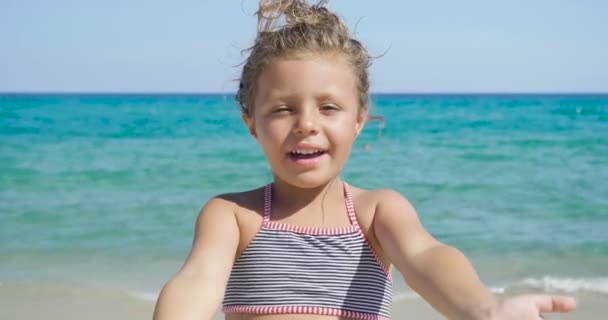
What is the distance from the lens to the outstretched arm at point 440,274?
6.10 ft

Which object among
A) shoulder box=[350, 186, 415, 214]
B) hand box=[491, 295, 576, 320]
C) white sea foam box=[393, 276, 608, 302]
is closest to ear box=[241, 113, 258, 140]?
shoulder box=[350, 186, 415, 214]

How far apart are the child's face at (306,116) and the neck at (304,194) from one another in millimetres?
82

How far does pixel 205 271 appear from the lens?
95.7 inches

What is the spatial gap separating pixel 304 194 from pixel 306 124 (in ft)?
1.06

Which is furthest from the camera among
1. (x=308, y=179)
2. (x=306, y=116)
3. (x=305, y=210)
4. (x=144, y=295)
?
(x=144, y=295)

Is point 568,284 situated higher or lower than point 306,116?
lower

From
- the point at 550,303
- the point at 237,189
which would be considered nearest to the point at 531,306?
the point at 550,303

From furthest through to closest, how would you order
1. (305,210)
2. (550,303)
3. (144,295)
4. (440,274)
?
(144,295)
(305,210)
(440,274)
(550,303)

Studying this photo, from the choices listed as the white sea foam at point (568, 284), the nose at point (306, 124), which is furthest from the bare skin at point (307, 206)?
the white sea foam at point (568, 284)

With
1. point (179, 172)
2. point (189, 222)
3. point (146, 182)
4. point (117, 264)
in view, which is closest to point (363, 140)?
point (179, 172)

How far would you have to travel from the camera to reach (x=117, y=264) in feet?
20.5

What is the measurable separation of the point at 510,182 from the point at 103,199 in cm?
489

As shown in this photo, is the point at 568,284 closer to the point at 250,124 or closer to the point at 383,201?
the point at 383,201

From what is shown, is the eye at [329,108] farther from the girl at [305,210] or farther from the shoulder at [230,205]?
the shoulder at [230,205]
